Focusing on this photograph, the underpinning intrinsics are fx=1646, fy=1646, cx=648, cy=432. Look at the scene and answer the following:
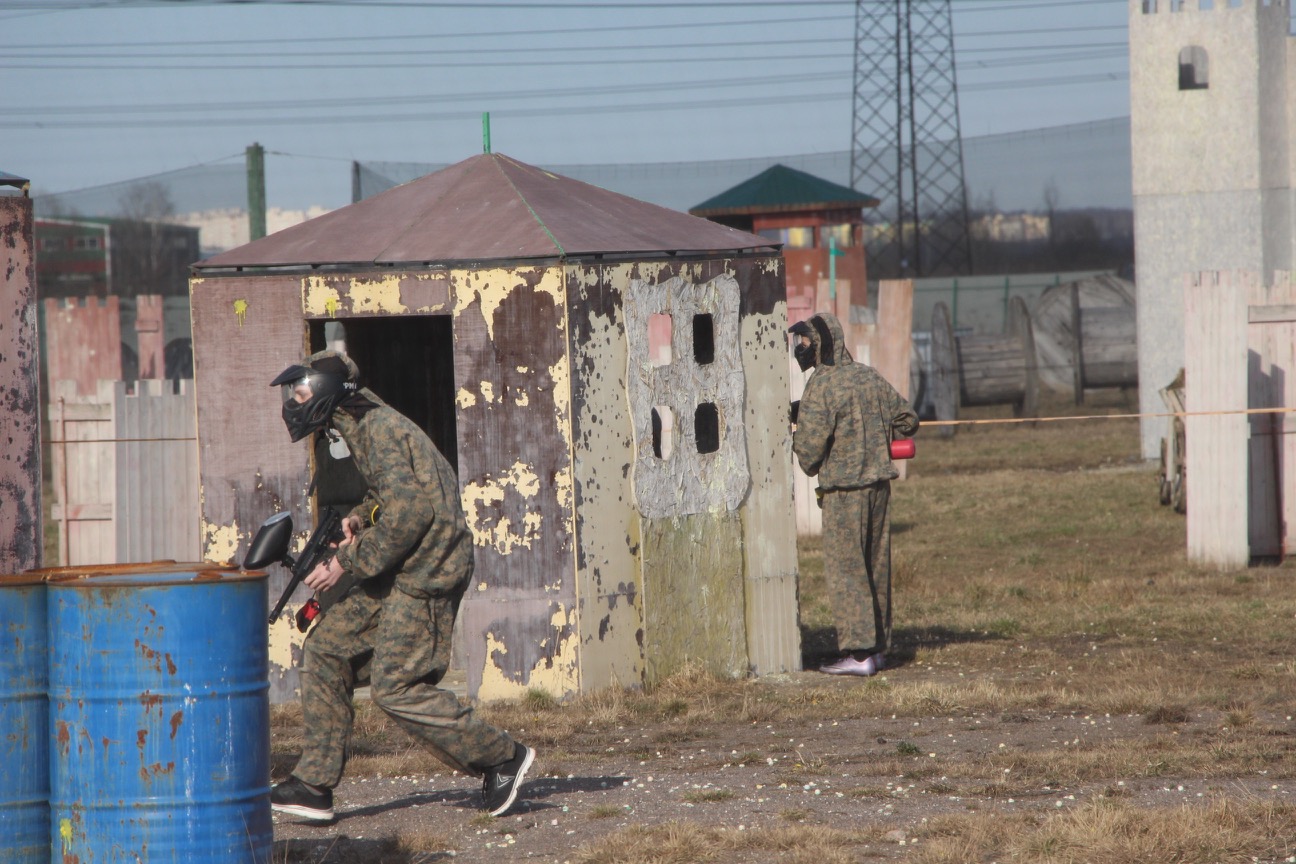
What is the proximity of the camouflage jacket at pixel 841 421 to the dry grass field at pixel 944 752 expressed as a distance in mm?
1190

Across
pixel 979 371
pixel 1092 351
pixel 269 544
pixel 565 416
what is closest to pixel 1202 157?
pixel 979 371

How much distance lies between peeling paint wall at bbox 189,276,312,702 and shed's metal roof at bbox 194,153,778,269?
0.73ft

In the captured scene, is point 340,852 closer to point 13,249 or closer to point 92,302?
point 13,249

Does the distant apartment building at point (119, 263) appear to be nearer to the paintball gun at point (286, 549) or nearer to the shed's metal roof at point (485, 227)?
the shed's metal roof at point (485, 227)

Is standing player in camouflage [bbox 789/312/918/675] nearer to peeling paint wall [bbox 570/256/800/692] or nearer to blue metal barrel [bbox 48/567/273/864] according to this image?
peeling paint wall [bbox 570/256/800/692]

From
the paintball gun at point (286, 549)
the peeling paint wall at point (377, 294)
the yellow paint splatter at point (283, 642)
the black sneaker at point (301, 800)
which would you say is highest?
the peeling paint wall at point (377, 294)

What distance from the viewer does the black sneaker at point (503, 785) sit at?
613cm

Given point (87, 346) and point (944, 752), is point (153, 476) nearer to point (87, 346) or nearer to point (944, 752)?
point (944, 752)

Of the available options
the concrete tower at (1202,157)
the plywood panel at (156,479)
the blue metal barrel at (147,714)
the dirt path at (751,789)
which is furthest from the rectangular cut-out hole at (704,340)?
the concrete tower at (1202,157)

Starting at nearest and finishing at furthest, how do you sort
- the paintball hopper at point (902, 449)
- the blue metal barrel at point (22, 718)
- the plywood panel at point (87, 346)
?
the blue metal barrel at point (22, 718) < the paintball hopper at point (902, 449) < the plywood panel at point (87, 346)

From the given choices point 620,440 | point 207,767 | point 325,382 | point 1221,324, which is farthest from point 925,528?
point 207,767

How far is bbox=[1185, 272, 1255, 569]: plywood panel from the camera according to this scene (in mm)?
12578

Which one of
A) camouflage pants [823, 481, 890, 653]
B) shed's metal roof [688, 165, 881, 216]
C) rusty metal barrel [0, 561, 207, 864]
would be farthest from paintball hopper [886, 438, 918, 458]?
shed's metal roof [688, 165, 881, 216]

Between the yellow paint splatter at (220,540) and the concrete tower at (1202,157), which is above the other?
the concrete tower at (1202,157)
